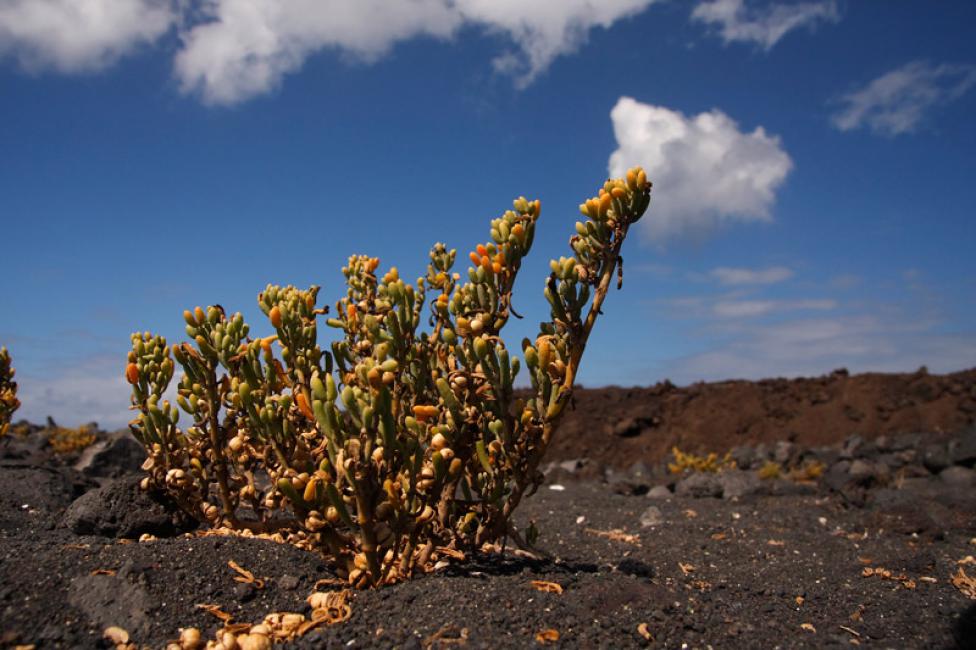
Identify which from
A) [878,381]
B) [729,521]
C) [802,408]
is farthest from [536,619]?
[878,381]

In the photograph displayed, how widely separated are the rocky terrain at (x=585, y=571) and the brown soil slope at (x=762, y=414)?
16.8ft

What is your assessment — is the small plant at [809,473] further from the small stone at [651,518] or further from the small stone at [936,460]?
the small stone at [651,518]

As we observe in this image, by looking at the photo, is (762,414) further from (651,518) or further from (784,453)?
(651,518)

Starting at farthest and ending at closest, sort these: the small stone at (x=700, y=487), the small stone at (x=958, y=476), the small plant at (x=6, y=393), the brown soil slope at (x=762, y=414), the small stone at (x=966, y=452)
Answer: the brown soil slope at (x=762, y=414) < the small stone at (x=966, y=452) < the small stone at (x=958, y=476) < the small stone at (x=700, y=487) < the small plant at (x=6, y=393)

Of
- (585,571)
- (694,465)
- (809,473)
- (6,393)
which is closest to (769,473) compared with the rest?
(809,473)

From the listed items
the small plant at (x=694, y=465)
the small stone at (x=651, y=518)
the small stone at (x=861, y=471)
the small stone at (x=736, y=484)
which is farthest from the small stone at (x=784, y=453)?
the small stone at (x=651, y=518)

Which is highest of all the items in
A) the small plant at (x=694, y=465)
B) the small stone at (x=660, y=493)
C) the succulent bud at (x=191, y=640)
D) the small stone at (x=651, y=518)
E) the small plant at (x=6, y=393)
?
the small plant at (x=6, y=393)

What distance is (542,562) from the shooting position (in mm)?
4176

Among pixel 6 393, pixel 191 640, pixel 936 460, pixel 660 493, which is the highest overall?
pixel 6 393

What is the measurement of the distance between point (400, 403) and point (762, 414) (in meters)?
14.4

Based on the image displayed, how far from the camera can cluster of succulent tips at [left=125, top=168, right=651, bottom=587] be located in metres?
3.43

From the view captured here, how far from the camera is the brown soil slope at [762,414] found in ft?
50.1

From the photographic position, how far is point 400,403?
11.8 ft

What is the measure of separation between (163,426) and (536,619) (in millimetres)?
2582
